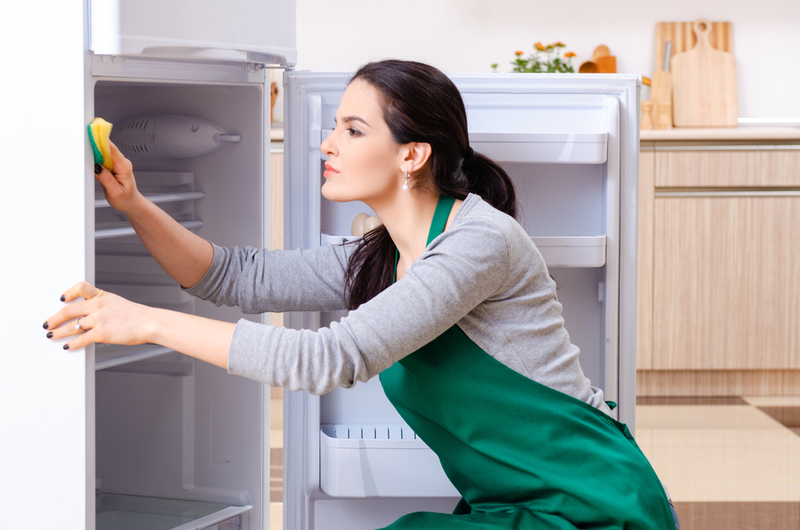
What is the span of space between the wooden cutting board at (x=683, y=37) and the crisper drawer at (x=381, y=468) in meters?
2.51

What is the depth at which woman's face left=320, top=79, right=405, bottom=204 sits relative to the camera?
1.11 meters

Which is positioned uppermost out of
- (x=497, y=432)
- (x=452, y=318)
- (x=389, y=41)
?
(x=389, y=41)

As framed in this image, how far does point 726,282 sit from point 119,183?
7.90ft

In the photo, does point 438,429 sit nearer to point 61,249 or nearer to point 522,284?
point 522,284

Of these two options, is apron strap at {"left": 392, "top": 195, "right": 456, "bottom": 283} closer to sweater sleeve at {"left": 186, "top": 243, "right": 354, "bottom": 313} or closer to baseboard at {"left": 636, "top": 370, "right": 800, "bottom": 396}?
sweater sleeve at {"left": 186, "top": 243, "right": 354, "bottom": 313}

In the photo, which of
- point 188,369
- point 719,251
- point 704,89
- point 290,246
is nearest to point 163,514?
point 188,369

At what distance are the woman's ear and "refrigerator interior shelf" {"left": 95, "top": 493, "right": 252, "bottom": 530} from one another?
71 centimetres

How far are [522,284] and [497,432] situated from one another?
8.1 inches

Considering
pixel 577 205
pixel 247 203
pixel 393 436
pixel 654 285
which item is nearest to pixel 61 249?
pixel 247 203

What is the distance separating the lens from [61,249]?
971 mm

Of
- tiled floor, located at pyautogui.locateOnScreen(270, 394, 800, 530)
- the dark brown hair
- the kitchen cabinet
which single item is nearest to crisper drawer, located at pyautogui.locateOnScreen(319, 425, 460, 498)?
the dark brown hair

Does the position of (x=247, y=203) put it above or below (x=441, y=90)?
below

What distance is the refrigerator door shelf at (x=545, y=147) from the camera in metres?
1.34

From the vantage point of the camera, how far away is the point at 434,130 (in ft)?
3.67
